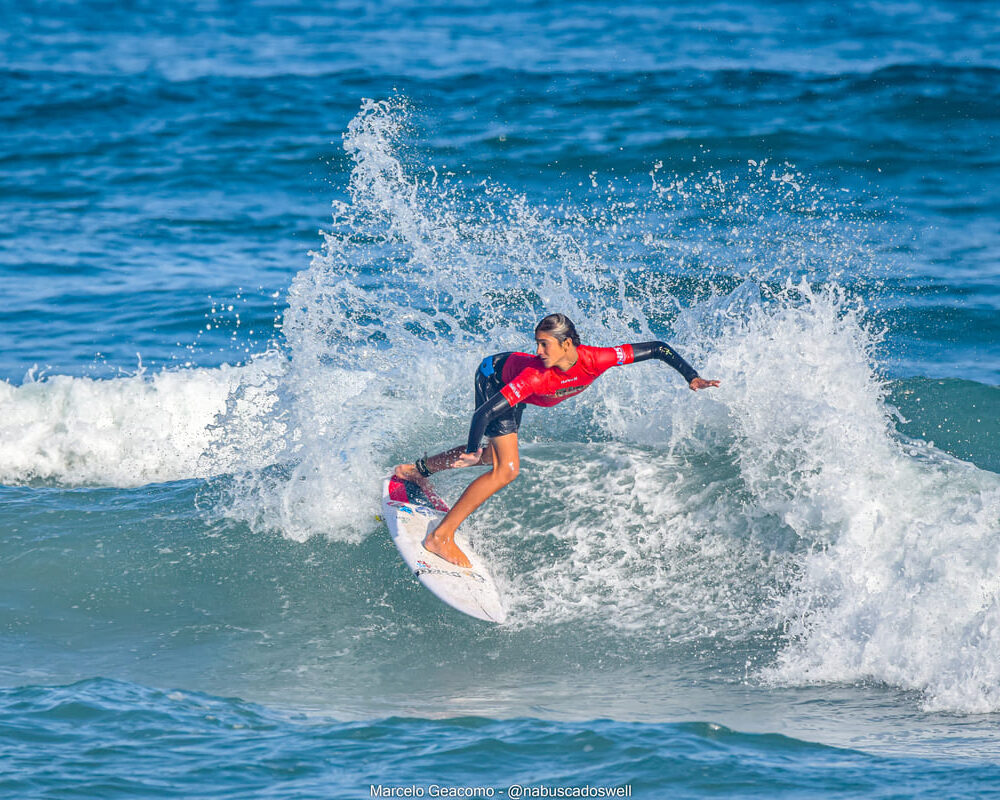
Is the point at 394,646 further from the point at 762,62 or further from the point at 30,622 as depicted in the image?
the point at 762,62

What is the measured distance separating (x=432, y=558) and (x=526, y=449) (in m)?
1.72

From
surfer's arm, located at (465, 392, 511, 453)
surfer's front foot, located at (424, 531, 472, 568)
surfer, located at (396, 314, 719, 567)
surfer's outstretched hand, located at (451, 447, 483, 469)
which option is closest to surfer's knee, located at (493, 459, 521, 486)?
surfer, located at (396, 314, 719, 567)

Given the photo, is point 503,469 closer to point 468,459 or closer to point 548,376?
point 468,459

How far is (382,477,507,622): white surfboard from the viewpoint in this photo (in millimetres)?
7074

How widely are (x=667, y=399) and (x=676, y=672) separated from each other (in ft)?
9.77

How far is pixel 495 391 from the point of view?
7484mm

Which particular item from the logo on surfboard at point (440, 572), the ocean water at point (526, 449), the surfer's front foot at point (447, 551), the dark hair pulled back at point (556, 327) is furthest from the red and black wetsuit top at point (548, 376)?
the ocean water at point (526, 449)


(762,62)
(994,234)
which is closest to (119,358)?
(994,234)

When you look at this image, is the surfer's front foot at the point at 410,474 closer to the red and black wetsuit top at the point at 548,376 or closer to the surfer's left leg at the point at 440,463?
the surfer's left leg at the point at 440,463

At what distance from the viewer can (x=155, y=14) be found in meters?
30.5

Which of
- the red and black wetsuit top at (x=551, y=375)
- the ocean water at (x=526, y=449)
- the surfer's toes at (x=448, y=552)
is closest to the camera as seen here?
the ocean water at (x=526, y=449)

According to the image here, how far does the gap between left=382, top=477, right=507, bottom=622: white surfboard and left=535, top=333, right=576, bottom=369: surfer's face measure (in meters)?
1.62

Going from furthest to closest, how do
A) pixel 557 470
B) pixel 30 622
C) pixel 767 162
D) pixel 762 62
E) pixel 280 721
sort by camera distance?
pixel 762 62 → pixel 767 162 → pixel 557 470 → pixel 30 622 → pixel 280 721

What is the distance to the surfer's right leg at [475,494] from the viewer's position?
729 cm
